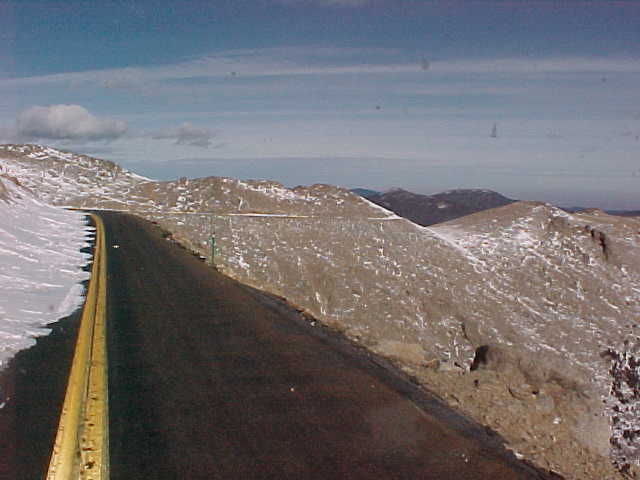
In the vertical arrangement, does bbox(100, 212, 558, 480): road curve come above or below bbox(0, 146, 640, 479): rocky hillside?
above

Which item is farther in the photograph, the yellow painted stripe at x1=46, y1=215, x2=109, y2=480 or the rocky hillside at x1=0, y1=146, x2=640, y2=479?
the rocky hillside at x1=0, y1=146, x2=640, y2=479

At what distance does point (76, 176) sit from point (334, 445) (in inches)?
3000

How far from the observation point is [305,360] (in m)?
7.02

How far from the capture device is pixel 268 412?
17.3 ft

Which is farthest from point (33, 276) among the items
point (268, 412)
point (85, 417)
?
point (268, 412)

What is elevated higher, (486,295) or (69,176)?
(69,176)

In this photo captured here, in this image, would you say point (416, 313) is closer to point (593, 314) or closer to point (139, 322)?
point (593, 314)

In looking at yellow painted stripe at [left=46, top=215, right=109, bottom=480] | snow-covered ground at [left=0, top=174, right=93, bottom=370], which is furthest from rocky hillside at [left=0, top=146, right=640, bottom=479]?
snow-covered ground at [left=0, top=174, right=93, bottom=370]

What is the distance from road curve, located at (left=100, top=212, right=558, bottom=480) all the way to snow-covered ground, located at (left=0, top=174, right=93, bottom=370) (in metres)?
1.15

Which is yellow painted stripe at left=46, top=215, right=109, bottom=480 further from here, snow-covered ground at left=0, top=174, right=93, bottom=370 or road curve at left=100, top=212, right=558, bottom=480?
snow-covered ground at left=0, top=174, right=93, bottom=370

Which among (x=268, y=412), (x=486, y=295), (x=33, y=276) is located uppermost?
(x=33, y=276)

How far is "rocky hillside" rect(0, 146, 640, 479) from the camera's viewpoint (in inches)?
249

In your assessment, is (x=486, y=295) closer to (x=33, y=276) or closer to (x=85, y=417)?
(x=33, y=276)

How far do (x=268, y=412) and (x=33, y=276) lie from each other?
8.47 meters
